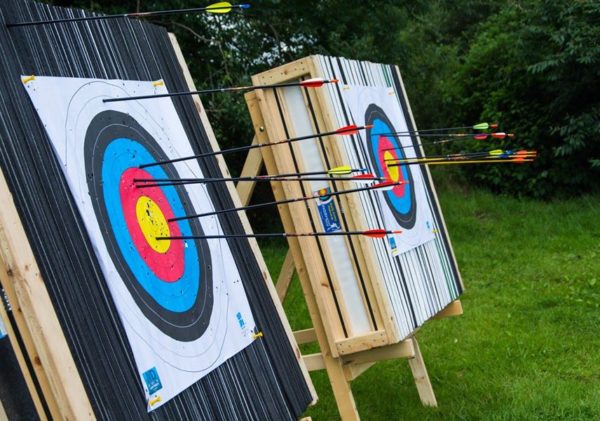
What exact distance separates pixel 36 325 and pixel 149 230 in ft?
2.05

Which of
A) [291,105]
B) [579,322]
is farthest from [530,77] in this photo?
[291,105]

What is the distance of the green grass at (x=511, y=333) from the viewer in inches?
166

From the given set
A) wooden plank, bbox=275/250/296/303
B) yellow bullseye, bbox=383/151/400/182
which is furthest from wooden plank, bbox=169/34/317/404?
yellow bullseye, bbox=383/151/400/182

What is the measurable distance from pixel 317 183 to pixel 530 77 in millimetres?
6573

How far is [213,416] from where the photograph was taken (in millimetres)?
2281

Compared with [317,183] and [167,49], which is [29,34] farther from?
[317,183]

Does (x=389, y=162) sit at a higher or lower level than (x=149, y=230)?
lower

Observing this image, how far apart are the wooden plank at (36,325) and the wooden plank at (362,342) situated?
6.00 ft

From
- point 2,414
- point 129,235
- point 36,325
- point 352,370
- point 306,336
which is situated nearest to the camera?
point 36,325

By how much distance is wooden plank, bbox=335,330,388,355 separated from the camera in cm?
348

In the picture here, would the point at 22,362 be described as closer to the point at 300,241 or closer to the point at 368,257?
the point at 300,241

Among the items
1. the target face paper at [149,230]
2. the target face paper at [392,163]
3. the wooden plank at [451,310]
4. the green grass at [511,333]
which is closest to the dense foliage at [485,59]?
the green grass at [511,333]

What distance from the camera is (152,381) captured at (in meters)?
2.08

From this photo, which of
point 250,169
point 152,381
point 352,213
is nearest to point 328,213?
point 352,213
